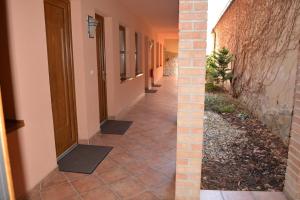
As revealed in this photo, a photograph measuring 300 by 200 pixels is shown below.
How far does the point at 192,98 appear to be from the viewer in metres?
1.76

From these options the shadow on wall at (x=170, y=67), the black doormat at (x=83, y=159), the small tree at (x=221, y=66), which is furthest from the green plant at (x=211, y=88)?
the shadow on wall at (x=170, y=67)

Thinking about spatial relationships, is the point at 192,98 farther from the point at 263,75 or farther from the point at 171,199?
the point at 263,75

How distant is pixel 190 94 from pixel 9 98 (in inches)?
62.0

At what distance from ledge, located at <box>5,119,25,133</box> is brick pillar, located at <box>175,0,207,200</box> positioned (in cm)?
140

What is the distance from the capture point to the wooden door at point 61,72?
8.91 ft

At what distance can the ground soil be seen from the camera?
7.86 ft

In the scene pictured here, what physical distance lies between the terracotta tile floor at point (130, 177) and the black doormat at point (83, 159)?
80 millimetres

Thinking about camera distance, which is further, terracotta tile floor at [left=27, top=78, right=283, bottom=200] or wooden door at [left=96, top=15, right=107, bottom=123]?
wooden door at [left=96, top=15, right=107, bottom=123]

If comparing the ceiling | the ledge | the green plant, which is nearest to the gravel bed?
the ledge

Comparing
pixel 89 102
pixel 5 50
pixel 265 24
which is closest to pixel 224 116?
pixel 265 24

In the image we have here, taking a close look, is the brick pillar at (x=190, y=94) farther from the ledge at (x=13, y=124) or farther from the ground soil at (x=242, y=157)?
the ledge at (x=13, y=124)

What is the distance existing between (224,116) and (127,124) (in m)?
2.12

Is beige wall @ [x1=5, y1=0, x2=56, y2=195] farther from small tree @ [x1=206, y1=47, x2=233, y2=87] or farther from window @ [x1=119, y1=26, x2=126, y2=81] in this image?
small tree @ [x1=206, y1=47, x2=233, y2=87]

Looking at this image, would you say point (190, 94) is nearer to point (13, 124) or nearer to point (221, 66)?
point (13, 124)
